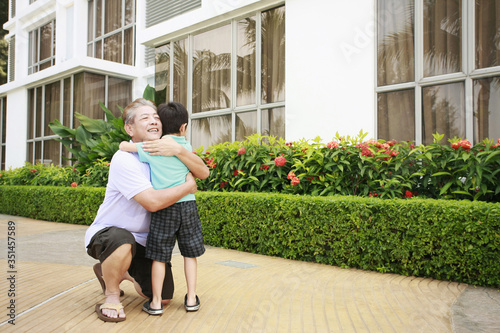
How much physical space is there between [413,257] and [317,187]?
1.82 m

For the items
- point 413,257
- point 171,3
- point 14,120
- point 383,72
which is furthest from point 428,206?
point 14,120

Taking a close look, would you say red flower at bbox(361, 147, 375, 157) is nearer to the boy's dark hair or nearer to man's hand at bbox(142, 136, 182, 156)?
the boy's dark hair

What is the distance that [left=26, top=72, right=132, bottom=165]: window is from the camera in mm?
12938

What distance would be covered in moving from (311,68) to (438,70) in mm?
2127

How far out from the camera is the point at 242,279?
4.09 meters

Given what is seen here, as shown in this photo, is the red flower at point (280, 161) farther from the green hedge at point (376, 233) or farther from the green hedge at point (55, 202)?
the green hedge at point (55, 202)

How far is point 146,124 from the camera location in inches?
119

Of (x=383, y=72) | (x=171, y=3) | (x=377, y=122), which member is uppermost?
(x=171, y=3)

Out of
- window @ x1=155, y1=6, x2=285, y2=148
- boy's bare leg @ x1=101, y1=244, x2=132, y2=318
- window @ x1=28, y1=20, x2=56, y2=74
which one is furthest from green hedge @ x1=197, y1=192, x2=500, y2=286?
window @ x1=28, y1=20, x2=56, y2=74

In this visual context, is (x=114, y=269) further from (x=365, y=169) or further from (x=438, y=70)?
(x=438, y=70)

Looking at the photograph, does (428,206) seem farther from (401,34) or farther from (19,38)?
(19,38)

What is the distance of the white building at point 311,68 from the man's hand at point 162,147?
169 inches

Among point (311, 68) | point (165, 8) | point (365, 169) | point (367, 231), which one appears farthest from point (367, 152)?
point (165, 8)

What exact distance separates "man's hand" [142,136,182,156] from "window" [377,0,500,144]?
441 cm
